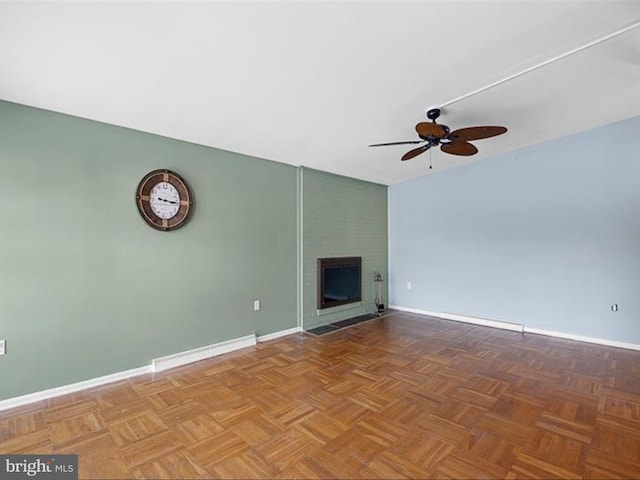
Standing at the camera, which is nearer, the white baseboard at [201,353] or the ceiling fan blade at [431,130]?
the ceiling fan blade at [431,130]

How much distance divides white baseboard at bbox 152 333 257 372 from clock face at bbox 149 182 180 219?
140cm

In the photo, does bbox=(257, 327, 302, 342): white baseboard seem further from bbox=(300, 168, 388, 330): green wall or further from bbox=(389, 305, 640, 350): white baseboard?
bbox=(389, 305, 640, 350): white baseboard

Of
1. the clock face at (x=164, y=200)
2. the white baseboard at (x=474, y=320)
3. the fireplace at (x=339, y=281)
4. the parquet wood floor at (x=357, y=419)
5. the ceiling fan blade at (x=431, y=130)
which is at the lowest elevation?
the parquet wood floor at (x=357, y=419)

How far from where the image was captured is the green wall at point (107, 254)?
2352 mm

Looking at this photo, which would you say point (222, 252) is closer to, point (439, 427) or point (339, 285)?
point (339, 285)

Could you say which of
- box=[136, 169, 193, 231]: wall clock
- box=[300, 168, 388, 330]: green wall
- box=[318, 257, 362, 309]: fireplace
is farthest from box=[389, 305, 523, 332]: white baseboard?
box=[136, 169, 193, 231]: wall clock

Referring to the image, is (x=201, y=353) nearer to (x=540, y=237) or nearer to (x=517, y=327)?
(x=517, y=327)

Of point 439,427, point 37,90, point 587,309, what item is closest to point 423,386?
point 439,427

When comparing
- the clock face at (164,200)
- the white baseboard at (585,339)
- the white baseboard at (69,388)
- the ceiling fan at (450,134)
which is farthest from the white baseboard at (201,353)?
the white baseboard at (585,339)

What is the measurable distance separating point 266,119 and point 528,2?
2.04 metres

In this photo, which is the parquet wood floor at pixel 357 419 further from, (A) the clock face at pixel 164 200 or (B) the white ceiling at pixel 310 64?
(B) the white ceiling at pixel 310 64

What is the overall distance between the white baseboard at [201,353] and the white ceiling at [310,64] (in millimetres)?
2208

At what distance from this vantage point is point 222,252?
3471mm

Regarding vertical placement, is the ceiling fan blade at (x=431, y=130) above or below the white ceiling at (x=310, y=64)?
below
